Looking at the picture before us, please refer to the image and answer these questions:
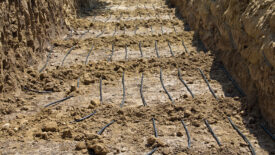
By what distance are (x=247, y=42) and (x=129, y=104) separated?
2119mm

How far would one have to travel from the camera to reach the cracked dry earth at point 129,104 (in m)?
3.86

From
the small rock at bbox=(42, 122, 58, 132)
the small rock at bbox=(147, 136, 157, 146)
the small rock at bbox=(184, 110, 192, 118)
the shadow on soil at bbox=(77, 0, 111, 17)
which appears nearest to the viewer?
the small rock at bbox=(147, 136, 157, 146)

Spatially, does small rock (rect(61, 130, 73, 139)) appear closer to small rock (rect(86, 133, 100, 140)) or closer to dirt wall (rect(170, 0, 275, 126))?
small rock (rect(86, 133, 100, 140))

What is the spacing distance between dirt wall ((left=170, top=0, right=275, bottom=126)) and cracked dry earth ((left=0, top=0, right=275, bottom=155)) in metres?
0.22

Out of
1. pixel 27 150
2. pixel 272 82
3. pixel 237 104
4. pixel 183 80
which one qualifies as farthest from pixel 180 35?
pixel 27 150

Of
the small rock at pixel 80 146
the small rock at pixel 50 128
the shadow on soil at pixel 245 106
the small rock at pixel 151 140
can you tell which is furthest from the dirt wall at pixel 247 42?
the small rock at pixel 50 128

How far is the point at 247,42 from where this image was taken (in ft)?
16.3

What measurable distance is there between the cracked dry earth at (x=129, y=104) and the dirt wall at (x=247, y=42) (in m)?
0.22

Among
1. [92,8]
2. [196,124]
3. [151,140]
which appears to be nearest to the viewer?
[151,140]

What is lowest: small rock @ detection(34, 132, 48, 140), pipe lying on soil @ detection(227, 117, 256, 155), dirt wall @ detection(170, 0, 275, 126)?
small rock @ detection(34, 132, 48, 140)

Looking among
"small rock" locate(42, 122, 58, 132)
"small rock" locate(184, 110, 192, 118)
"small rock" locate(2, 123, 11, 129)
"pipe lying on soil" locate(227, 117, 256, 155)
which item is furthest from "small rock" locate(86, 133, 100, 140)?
"pipe lying on soil" locate(227, 117, 256, 155)

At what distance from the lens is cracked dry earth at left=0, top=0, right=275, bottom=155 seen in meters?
3.86

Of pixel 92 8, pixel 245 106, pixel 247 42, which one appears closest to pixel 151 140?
pixel 245 106

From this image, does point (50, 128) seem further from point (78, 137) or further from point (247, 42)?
point (247, 42)
